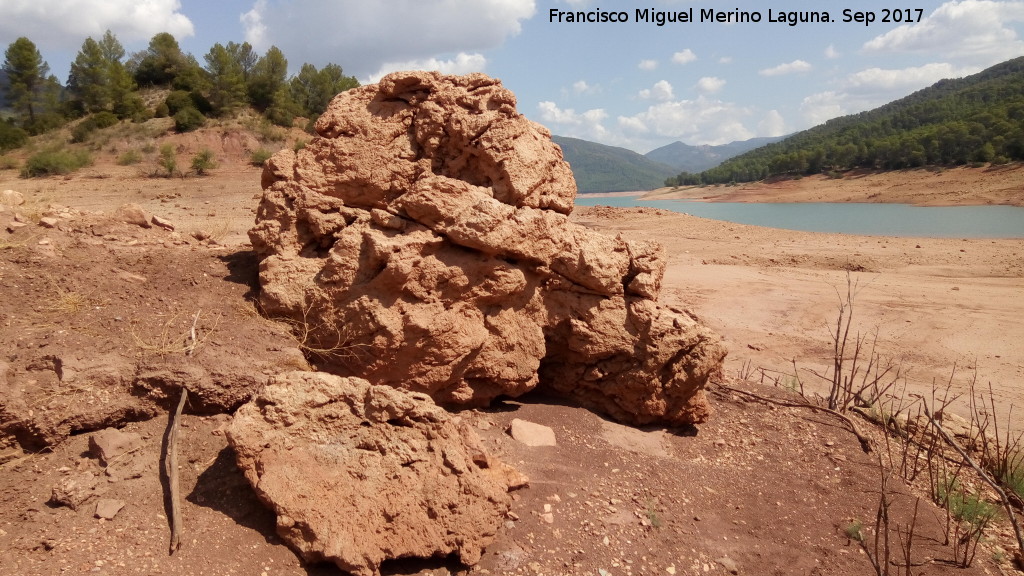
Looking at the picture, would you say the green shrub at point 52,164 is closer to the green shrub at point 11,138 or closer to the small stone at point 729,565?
the green shrub at point 11,138

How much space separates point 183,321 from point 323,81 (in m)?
30.2

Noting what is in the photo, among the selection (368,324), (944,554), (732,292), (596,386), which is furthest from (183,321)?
(732,292)

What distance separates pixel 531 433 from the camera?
14.4 ft

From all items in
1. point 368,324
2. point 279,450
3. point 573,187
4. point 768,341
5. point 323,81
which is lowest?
point 768,341

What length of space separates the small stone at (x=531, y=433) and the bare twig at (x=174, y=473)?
2.13m

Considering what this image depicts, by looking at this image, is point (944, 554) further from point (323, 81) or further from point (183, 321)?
point (323, 81)

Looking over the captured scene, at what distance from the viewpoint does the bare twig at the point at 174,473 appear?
271cm

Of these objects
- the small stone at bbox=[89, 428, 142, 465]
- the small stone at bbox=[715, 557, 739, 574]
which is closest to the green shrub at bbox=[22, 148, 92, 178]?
the small stone at bbox=[89, 428, 142, 465]

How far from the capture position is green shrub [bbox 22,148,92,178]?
1933cm

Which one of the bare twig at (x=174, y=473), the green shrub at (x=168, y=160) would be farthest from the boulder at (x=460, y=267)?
the green shrub at (x=168, y=160)

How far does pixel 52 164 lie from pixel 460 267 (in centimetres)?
2165

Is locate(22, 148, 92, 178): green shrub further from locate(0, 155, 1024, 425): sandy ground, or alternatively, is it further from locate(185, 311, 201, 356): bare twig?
locate(185, 311, 201, 356): bare twig

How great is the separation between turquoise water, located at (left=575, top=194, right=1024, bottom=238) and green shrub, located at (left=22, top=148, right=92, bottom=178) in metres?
21.1

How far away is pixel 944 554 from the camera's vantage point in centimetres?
367
